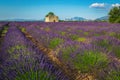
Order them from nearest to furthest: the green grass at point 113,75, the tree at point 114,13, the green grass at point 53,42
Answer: the green grass at point 113,75 < the green grass at point 53,42 < the tree at point 114,13

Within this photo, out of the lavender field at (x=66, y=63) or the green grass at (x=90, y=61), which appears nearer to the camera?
the lavender field at (x=66, y=63)

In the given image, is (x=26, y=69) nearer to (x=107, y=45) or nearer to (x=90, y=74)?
(x=90, y=74)

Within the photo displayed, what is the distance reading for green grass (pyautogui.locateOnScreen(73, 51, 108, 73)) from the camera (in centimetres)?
547

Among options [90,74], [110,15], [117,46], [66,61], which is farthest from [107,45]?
[110,15]

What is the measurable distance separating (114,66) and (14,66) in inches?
56.6

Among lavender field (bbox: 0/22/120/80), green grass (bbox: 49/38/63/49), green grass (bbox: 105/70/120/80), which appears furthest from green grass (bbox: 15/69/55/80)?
green grass (bbox: 49/38/63/49)

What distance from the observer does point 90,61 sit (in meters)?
5.54

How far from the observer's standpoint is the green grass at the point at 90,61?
17.9ft

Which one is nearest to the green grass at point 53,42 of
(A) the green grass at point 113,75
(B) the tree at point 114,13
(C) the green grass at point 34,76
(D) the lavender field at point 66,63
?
(D) the lavender field at point 66,63

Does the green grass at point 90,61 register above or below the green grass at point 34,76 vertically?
below

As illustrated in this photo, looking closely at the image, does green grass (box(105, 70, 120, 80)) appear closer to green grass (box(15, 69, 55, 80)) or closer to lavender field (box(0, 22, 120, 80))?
lavender field (box(0, 22, 120, 80))

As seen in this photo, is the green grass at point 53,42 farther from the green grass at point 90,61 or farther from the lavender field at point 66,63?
the green grass at point 90,61

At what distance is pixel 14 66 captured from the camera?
12.2ft

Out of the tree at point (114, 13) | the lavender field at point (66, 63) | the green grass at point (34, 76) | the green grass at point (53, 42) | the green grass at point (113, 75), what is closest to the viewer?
the green grass at point (34, 76)
